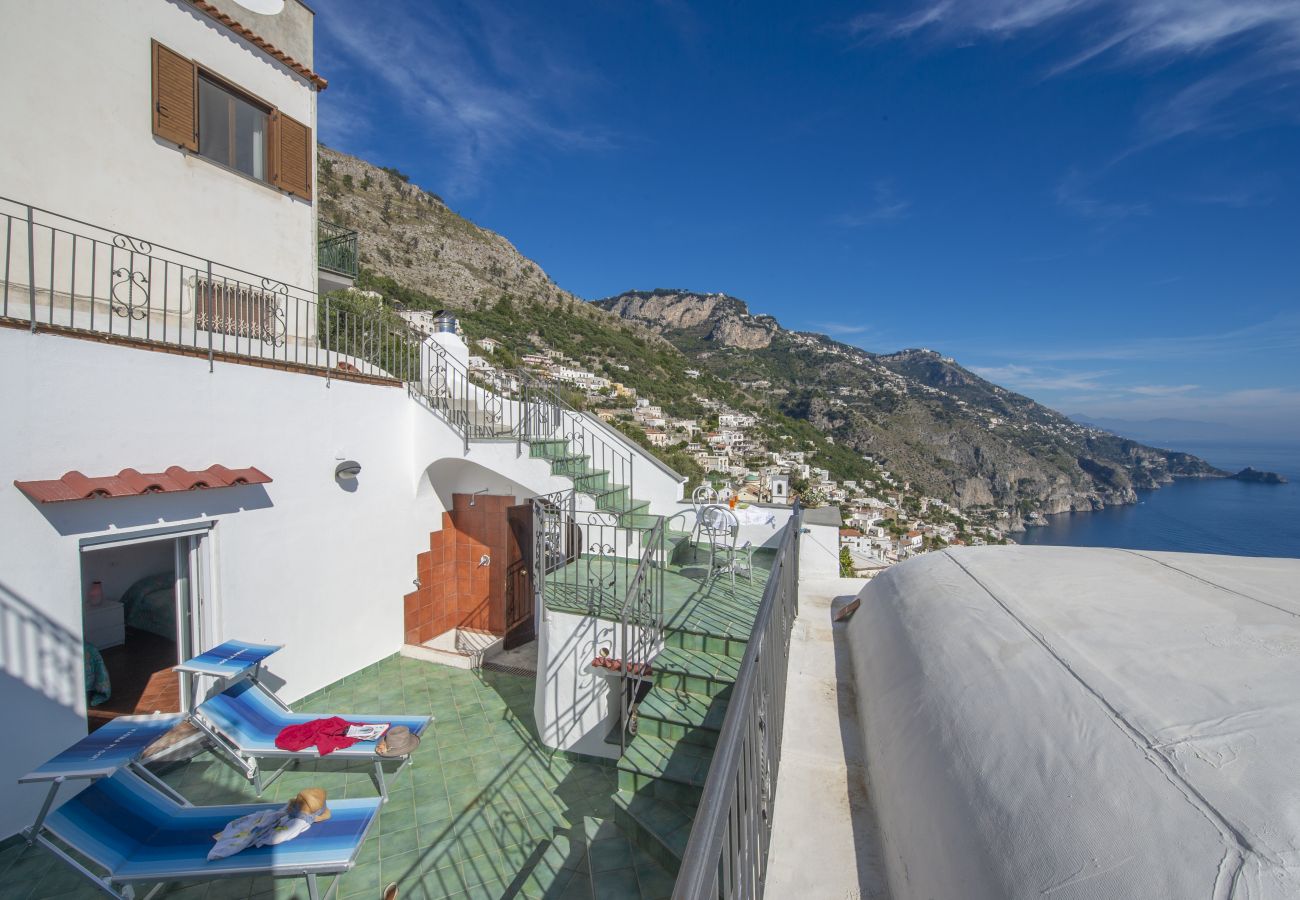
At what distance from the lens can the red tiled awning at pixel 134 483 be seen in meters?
3.94

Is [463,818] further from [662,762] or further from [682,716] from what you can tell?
[682,716]

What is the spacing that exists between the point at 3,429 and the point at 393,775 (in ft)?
13.7

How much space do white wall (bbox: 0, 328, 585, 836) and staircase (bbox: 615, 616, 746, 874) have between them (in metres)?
3.30

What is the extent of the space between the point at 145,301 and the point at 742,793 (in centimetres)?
858

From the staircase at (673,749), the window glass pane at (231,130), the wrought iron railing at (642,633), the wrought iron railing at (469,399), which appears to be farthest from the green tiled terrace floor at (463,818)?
the window glass pane at (231,130)

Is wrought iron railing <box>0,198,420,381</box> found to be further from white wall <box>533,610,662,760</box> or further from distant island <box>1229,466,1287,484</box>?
distant island <box>1229,466,1287,484</box>

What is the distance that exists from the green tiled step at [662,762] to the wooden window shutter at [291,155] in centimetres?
906

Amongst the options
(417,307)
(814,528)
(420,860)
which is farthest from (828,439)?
(420,860)

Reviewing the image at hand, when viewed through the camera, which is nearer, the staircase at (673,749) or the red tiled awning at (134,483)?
the red tiled awning at (134,483)

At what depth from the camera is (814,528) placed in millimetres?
6980

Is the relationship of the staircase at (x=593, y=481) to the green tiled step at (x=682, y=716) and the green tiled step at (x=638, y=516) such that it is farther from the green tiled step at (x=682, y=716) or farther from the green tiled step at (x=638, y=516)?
the green tiled step at (x=682, y=716)

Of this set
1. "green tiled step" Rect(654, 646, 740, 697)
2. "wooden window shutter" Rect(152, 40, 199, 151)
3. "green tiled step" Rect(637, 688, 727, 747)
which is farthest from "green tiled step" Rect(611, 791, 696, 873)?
"wooden window shutter" Rect(152, 40, 199, 151)

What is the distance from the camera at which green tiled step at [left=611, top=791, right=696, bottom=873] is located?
390 cm

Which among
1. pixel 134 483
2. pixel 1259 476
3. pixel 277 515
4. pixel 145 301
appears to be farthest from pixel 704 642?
pixel 1259 476
